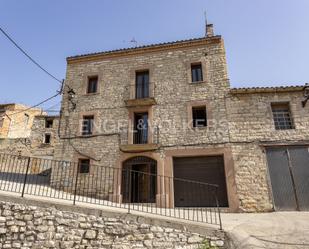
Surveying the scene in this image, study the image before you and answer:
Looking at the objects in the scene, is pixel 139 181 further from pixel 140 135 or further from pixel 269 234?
pixel 269 234

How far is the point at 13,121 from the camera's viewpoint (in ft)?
82.5

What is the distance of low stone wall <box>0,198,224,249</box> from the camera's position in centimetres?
611

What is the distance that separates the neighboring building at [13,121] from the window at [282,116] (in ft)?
74.4

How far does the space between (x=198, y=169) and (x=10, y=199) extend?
7.29 metres

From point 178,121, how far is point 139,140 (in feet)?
7.02

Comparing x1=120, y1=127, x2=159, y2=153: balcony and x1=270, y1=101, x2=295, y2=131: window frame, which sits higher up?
x1=270, y1=101, x2=295, y2=131: window frame

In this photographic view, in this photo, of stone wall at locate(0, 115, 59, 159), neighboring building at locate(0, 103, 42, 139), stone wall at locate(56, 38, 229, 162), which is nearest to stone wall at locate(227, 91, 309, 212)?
stone wall at locate(56, 38, 229, 162)

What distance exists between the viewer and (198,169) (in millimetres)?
10859

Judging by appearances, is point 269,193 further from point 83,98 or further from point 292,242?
point 83,98

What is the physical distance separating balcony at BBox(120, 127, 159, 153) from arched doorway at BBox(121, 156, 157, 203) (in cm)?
56

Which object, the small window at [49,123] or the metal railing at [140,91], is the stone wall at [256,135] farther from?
the small window at [49,123]

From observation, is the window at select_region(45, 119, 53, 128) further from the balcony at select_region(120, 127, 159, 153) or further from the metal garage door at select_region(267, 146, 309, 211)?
the metal garage door at select_region(267, 146, 309, 211)

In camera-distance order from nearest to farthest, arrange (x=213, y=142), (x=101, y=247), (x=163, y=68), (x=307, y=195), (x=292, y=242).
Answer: (x=292, y=242)
(x=101, y=247)
(x=307, y=195)
(x=213, y=142)
(x=163, y=68)

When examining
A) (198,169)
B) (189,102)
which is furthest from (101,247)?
(189,102)
